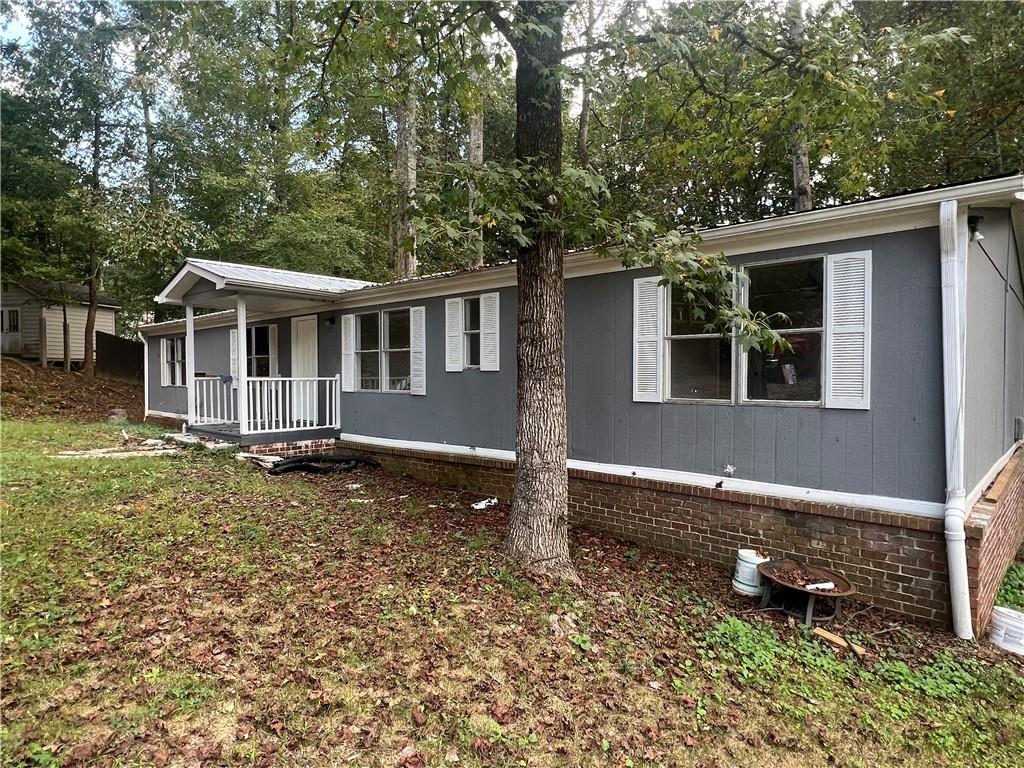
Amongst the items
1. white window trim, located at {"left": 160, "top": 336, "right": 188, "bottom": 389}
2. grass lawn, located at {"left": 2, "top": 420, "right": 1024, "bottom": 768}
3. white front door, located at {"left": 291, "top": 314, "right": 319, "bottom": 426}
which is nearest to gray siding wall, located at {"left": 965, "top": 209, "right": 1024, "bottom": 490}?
grass lawn, located at {"left": 2, "top": 420, "right": 1024, "bottom": 768}

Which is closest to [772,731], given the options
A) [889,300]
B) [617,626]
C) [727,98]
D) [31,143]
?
[617,626]

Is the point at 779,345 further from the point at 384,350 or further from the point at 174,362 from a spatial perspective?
the point at 174,362

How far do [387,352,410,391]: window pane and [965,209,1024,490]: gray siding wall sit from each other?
6.54 m

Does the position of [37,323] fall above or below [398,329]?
above

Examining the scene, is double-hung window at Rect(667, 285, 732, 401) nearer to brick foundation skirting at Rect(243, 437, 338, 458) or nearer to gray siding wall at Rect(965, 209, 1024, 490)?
gray siding wall at Rect(965, 209, 1024, 490)

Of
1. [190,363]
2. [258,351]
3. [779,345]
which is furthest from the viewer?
[258,351]

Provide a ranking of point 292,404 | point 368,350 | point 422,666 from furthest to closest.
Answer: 1. point 292,404
2. point 368,350
3. point 422,666

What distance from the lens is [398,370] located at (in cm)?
855

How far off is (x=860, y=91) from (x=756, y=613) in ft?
14.9

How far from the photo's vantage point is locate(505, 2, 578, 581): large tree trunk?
4.45 meters

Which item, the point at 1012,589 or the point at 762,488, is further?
the point at 1012,589

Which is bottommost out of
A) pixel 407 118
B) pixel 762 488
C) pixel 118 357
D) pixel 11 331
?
pixel 762 488

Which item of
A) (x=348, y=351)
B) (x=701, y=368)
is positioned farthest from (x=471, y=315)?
(x=701, y=368)

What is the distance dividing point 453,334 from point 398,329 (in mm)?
1422
